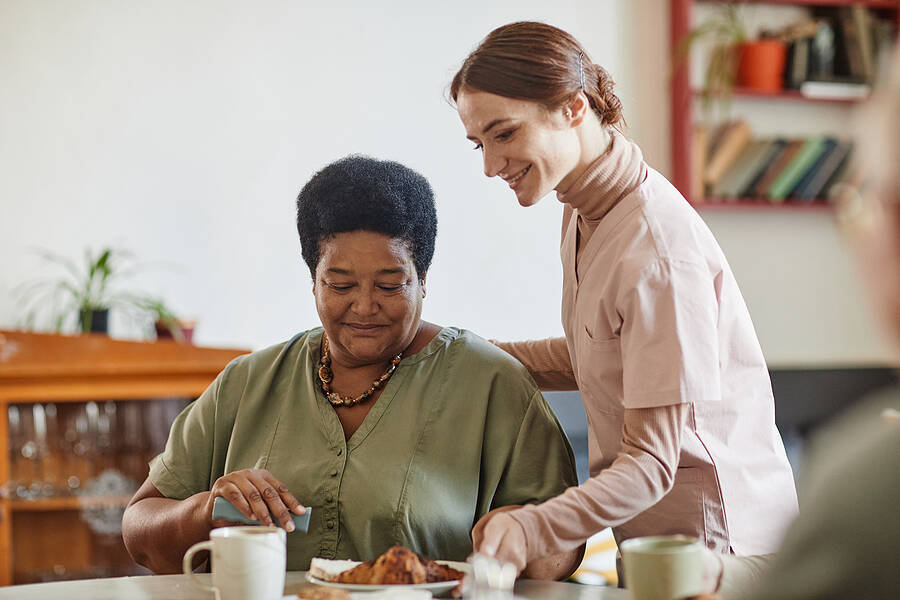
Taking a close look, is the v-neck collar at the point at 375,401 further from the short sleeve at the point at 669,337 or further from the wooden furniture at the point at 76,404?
the wooden furniture at the point at 76,404

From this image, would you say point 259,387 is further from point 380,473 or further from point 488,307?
point 488,307

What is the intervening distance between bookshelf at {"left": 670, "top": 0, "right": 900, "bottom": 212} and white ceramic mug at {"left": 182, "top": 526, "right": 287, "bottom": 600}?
8.68 feet

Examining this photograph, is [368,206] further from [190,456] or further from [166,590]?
[166,590]

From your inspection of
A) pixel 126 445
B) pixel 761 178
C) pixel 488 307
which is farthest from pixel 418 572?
pixel 761 178

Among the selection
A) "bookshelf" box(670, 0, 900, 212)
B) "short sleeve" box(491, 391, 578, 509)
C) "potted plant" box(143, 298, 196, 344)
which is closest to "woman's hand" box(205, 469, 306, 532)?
"short sleeve" box(491, 391, 578, 509)

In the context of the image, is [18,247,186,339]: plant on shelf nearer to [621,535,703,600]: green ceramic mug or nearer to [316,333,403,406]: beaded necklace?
[316,333,403,406]: beaded necklace

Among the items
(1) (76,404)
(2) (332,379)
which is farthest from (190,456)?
(1) (76,404)

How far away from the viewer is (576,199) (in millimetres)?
1603

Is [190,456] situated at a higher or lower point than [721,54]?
lower

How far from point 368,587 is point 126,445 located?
79.2 inches

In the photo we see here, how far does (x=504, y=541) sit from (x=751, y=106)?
2.82 m

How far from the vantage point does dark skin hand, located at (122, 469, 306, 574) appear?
4.68 feet

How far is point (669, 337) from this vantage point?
1.40 meters

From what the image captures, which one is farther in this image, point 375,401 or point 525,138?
point 375,401
